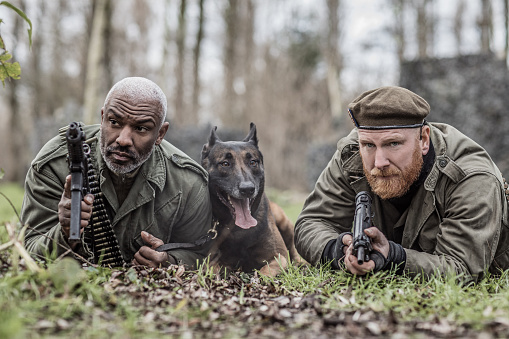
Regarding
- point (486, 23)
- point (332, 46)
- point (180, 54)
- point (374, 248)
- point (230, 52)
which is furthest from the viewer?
point (332, 46)

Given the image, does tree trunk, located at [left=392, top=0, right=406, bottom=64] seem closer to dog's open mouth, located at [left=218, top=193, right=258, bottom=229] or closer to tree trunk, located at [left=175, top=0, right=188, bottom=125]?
tree trunk, located at [left=175, top=0, right=188, bottom=125]

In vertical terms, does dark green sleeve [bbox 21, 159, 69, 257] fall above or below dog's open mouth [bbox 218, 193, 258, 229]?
above

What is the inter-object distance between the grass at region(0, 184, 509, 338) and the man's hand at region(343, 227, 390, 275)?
9 centimetres

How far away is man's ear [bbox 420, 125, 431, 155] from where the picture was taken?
4367 mm

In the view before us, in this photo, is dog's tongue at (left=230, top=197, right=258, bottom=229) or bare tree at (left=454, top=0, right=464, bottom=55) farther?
bare tree at (left=454, top=0, right=464, bottom=55)

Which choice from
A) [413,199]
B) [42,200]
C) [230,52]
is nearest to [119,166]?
[42,200]

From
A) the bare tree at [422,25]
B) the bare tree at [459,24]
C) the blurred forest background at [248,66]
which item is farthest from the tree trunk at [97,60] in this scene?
the bare tree at [459,24]

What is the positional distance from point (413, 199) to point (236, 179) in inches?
63.5

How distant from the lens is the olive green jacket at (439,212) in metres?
4.00

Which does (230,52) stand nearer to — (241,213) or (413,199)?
(241,213)

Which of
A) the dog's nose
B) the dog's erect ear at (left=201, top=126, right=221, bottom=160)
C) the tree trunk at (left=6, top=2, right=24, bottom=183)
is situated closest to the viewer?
the dog's nose

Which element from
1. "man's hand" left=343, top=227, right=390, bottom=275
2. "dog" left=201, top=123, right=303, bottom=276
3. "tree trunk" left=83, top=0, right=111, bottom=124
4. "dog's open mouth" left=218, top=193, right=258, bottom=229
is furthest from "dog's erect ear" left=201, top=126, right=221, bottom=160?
"tree trunk" left=83, top=0, right=111, bottom=124

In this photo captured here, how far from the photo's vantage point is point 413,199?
4.45m

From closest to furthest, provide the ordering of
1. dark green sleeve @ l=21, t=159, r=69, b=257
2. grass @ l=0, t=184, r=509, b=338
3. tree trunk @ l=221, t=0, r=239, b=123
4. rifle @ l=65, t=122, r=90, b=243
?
grass @ l=0, t=184, r=509, b=338 < rifle @ l=65, t=122, r=90, b=243 < dark green sleeve @ l=21, t=159, r=69, b=257 < tree trunk @ l=221, t=0, r=239, b=123
